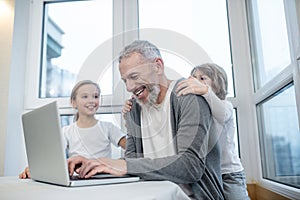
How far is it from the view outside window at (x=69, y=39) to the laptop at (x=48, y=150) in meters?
1.03

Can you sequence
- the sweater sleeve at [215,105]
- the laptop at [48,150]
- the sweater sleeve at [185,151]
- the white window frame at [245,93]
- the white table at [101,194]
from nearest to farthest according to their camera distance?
1. the white table at [101,194]
2. the laptop at [48,150]
3. the sweater sleeve at [185,151]
4. the sweater sleeve at [215,105]
5. the white window frame at [245,93]

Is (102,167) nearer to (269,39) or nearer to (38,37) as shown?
(269,39)

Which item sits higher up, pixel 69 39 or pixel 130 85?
pixel 69 39

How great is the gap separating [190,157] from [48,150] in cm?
34

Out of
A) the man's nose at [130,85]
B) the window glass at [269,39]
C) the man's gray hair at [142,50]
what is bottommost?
the man's nose at [130,85]

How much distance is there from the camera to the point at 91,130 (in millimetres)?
995

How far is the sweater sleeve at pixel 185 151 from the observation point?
72cm

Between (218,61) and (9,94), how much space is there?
116cm

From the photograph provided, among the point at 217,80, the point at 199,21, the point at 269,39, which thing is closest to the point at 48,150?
the point at 217,80

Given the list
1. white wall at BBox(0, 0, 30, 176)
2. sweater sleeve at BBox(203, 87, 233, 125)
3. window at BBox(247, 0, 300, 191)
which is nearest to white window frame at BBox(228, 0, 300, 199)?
window at BBox(247, 0, 300, 191)

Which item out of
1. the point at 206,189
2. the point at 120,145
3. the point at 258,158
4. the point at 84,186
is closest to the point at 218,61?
the point at 258,158

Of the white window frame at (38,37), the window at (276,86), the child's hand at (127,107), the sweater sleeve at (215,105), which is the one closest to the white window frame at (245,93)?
the window at (276,86)

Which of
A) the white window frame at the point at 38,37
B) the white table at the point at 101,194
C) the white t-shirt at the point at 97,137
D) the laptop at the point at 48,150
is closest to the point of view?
the white table at the point at 101,194

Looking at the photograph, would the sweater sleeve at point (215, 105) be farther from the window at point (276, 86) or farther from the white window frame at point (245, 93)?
the white window frame at point (245, 93)
